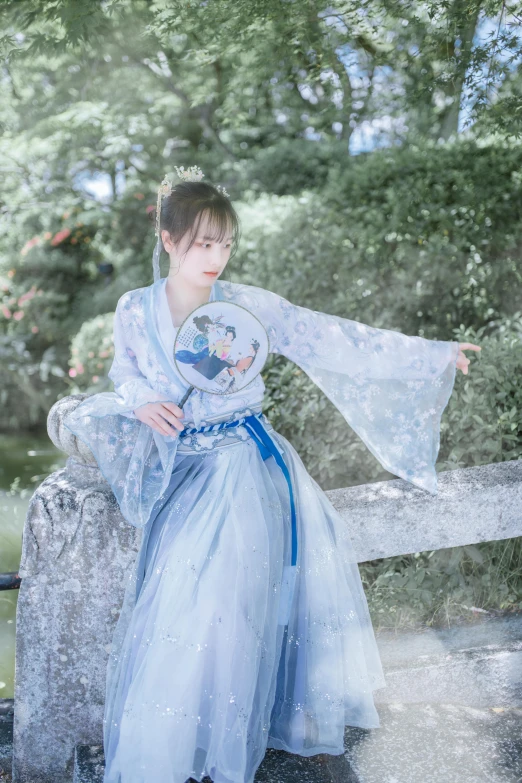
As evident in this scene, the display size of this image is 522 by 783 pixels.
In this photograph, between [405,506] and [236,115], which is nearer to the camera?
[405,506]

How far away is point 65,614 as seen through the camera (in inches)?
78.6

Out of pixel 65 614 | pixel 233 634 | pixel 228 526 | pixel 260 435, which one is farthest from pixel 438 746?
pixel 65 614

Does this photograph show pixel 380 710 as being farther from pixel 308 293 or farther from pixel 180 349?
pixel 308 293

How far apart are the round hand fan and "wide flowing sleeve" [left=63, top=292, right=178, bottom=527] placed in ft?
0.41

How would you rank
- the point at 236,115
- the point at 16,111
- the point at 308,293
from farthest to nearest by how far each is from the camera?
the point at 16,111, the point at 308,293, the point at 236,115

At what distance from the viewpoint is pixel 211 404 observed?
2068 millimetres

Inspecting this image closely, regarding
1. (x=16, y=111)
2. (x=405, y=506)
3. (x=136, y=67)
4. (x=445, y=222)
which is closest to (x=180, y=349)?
(x=405, y=506)

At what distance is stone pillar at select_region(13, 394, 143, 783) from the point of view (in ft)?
6.44

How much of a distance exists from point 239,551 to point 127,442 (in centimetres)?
45

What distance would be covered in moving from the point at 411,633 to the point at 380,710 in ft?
0.99

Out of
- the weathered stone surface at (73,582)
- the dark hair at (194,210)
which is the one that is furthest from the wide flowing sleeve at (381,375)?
the dark hair at (194,210)

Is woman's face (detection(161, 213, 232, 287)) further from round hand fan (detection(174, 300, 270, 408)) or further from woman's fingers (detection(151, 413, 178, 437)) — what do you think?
woman's fingers (detection(151, 413, 178, 437))

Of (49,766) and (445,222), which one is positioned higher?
(445,222)

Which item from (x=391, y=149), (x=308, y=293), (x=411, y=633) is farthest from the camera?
(x=391, y=149)
